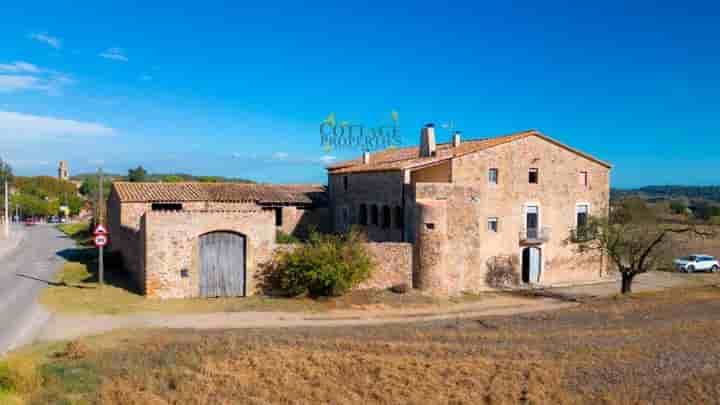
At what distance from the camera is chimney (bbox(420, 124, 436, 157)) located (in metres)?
31.8

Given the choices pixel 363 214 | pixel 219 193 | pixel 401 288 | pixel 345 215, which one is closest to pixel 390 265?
pixel 401 288

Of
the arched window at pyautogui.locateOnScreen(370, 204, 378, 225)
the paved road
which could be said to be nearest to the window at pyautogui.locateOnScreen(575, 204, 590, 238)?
the arched window at pyautogui.locateOnScreen(370, 204, 378, 225)

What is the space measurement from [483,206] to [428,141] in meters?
5.86

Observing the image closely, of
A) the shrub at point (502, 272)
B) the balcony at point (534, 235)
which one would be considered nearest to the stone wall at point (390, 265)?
the shrub at point (502, 272)

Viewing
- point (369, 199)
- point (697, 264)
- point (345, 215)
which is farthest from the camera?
point (697, 264)

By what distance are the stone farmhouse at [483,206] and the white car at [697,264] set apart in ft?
26.1

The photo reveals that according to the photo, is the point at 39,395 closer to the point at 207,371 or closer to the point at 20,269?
the point at 207,371

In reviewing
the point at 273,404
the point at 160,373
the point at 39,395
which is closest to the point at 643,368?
the point at 273,404

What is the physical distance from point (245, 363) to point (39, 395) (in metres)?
4.24

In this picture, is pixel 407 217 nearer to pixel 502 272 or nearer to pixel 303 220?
pixel 502 272

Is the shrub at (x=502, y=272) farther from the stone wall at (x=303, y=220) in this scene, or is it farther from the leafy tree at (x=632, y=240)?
the stone wall at (x=303, y=220)

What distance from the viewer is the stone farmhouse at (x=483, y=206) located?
79.4ft

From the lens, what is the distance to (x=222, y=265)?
70.1 feet

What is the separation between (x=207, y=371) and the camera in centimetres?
1261
